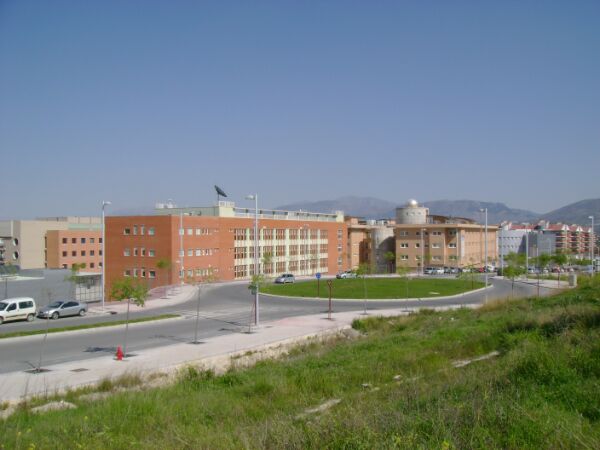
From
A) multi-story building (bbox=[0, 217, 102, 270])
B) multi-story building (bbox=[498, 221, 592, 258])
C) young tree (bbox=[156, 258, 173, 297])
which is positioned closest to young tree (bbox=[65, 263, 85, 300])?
young tree (bbox=[156, 258, 173, 297])

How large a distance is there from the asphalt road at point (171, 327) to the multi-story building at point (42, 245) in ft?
161

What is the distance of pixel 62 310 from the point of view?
31297 mm

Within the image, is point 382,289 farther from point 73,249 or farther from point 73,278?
point 73,249

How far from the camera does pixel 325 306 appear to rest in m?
39.1

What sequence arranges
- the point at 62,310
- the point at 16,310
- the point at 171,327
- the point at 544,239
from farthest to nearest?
the point at 544,239
the point at 62,310
the point at 16,310
the point at 171,327

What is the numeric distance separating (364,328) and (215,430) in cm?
1989

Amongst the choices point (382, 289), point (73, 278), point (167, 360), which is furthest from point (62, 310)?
point (382, 289)

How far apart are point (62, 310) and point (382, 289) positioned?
2846cm

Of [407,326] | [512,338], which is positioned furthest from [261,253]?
[512,338]

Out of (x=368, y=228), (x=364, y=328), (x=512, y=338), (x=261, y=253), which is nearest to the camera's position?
(x=512, y=338)

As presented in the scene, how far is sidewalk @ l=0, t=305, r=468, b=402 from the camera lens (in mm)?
15461

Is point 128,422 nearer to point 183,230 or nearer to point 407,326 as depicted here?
point 407,326

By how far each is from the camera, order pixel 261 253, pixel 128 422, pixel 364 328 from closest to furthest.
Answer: pixel 128 422, pixel 364 328, pixel 261 253

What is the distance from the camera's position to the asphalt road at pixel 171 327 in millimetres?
20781
